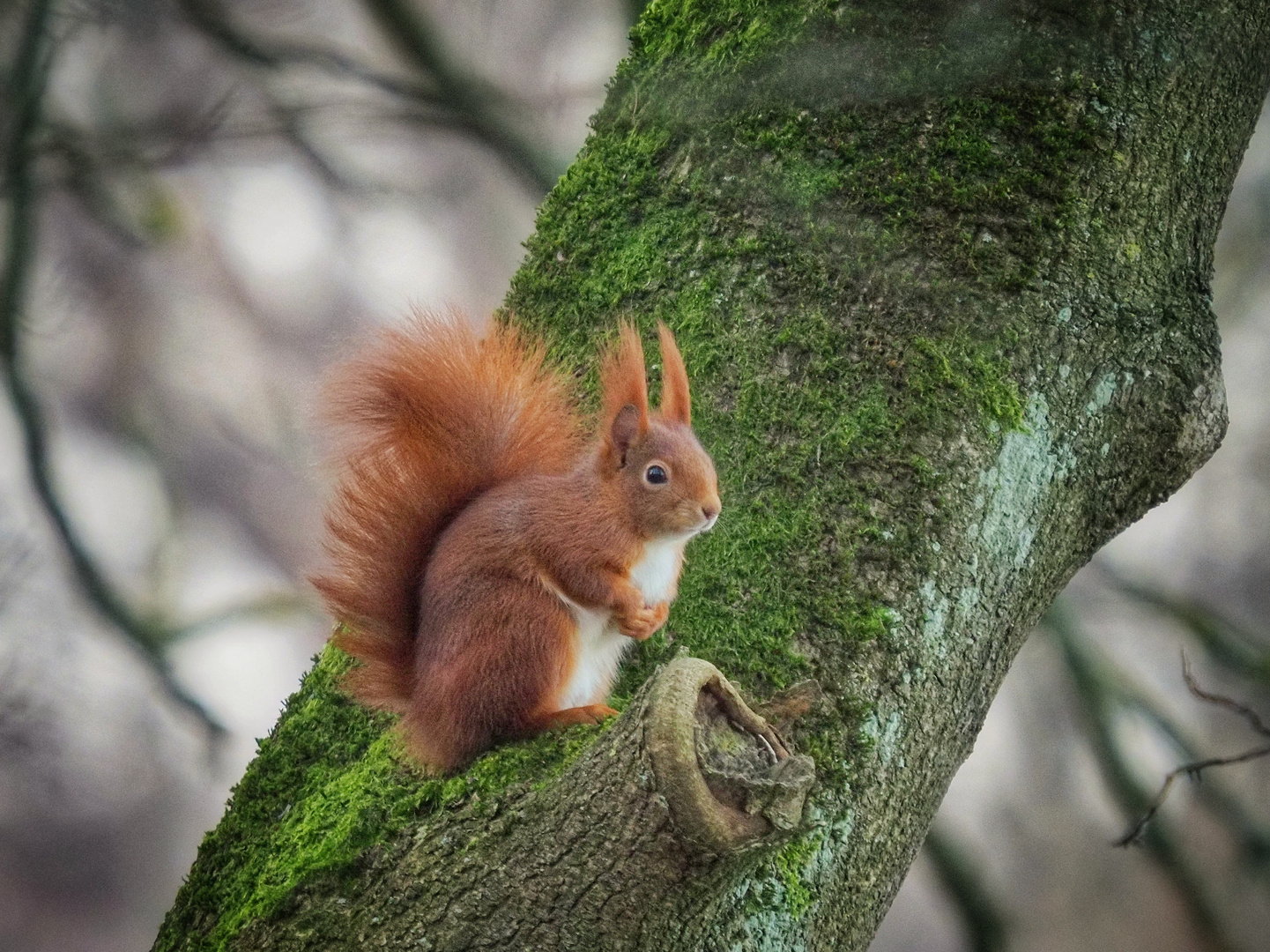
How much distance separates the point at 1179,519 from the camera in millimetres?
3221

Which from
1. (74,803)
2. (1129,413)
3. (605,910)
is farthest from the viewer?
(74,803)

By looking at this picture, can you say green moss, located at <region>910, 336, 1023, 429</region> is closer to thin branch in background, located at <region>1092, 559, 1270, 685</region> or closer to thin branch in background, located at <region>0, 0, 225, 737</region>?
thin branch in background, located at <region>1092, 559, 1270, 685</region>

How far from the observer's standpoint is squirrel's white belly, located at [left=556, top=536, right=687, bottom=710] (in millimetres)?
1499

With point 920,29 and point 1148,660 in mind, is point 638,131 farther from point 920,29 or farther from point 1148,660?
point 1148,660

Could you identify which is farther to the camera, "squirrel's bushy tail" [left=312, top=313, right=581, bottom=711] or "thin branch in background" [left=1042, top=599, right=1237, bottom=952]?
"thin branch in background" [left=1042, top=599, right=1237, bottom=952]

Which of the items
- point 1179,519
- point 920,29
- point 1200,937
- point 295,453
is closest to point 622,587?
point 920,29

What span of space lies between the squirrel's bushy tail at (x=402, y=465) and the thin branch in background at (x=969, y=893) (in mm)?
2118

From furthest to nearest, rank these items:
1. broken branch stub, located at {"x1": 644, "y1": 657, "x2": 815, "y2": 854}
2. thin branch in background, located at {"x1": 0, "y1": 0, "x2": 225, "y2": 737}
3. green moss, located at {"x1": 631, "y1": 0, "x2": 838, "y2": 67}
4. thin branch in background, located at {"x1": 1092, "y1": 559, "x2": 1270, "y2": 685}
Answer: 1. thin branch in background, located at {"x1": 1092, "y1": 559, "x2": 1270, "y2": 685}
2. thin branch in background, located at {"x1": 0, "y1": 0, "x2": 225, "y2": 737}
3. green moss, located at {"x1": 631, "y1": 0, "x2": 838, "y2": 67}
4. broken branch stub, located at {"x1": 644, "y1": 657, "x2": 815, "y2": 854}

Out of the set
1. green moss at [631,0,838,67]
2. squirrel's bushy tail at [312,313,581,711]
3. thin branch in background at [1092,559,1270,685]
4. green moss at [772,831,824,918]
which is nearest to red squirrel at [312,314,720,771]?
squirrel's bushy tail at [312,313,581,711]

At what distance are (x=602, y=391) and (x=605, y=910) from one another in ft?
2.49

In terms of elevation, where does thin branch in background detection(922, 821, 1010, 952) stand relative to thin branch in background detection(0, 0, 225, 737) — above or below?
below

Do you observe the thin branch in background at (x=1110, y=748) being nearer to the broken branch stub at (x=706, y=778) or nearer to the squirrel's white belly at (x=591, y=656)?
the squirrel's white belly at (x=591, y=656)

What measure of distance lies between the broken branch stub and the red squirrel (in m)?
0.36

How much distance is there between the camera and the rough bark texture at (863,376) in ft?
4.63
